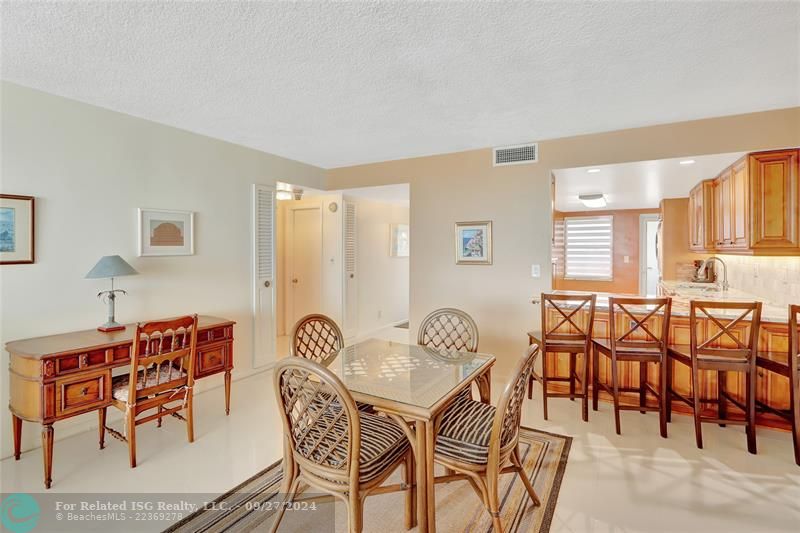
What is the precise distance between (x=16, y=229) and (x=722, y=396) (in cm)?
510

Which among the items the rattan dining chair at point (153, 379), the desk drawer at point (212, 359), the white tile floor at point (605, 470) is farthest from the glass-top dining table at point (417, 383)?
the desk drawer at point (212, 359)

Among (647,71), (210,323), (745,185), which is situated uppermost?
(647,71)

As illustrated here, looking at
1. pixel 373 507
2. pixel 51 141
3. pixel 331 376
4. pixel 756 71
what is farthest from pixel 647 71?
pixel 51 141

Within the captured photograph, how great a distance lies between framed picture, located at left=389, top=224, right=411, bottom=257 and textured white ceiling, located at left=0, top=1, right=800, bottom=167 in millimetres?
3302

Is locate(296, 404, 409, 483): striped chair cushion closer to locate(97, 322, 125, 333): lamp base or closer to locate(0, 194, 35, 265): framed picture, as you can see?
locate(97, 322, 125, 333): lamp base

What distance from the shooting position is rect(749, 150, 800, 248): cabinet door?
2.86 m

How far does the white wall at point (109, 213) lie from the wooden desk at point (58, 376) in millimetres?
230

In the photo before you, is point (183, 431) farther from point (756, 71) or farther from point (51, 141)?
point (756, 71)

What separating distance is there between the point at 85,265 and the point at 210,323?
951 millimetres

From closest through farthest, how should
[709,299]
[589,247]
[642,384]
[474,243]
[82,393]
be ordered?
[82,393], [642,384], [709,299], [474,243], [589,247]

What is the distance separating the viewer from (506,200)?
386cm

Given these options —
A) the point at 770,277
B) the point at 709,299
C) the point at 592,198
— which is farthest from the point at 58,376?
the point at 592,198

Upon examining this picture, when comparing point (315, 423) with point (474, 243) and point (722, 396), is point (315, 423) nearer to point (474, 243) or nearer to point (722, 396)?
point (474, 243)

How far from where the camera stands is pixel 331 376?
4.72 feet
